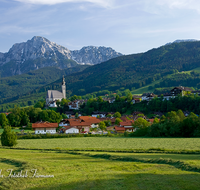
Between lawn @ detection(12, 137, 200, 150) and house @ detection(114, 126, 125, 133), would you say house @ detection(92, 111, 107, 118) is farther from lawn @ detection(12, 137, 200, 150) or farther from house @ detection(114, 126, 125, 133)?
lawn @ detection(12, 137, 200, 150)

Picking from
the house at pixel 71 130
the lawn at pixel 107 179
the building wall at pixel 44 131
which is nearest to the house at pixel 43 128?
the building wall at pixel 44 131

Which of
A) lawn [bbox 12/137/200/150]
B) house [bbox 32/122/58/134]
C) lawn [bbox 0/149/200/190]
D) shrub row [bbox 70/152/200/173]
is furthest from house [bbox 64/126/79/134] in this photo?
lawn [bbox 0/149/200/190]

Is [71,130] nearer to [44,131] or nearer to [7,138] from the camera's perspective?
[44,131]

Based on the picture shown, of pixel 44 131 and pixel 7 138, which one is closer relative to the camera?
pixel 7 138

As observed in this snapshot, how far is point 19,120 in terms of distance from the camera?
109312mm

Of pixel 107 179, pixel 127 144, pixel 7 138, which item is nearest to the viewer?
pixel 107 179

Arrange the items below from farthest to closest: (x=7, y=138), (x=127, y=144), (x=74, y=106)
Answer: (x=74, y=106) → (x=127, y=144) → (x=7, y=138)

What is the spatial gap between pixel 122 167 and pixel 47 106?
487ft

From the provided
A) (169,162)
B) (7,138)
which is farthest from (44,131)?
(169,162)

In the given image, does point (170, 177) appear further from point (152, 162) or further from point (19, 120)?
point (19, 120)

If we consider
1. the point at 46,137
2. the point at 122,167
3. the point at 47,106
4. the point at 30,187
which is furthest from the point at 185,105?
the point at 30,187

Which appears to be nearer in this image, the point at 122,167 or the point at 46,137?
the point at 122,167

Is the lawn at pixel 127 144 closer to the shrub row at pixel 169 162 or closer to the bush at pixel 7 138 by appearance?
the bush at pixel 7 138

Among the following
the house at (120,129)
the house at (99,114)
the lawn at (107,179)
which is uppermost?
the lawn at (107,179)
